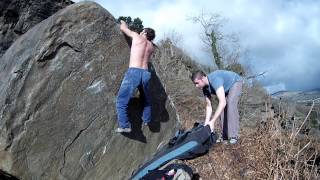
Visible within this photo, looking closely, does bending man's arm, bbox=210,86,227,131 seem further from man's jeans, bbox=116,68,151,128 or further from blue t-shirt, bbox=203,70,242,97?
man's jeans, bbox=116,68,151,128

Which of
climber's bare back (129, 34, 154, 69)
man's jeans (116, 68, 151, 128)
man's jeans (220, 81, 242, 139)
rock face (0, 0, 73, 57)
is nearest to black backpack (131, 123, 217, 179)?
man's jeans (220, 81, 242, 139)

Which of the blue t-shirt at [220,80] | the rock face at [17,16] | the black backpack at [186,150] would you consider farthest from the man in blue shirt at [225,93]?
the rock face at [17,16]

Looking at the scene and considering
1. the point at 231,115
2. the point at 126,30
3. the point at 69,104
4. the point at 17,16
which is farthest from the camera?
the point at 17,16

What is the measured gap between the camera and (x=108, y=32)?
8.49 meters

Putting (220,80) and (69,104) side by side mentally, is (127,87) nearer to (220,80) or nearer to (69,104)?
(69,104)

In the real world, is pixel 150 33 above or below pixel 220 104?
above

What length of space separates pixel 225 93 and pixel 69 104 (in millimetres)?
2398

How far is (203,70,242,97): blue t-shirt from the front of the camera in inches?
316

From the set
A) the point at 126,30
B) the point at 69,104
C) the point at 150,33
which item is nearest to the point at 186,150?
the point at 69,104

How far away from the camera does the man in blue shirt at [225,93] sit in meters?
7.90

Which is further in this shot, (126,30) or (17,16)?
(17,16)

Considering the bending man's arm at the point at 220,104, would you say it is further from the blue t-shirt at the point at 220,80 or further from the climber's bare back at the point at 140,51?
the climber's bare back at the point at 140,51

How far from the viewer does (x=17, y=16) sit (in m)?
9.58

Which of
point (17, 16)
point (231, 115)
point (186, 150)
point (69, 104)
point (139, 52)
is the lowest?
point (186, 150)
